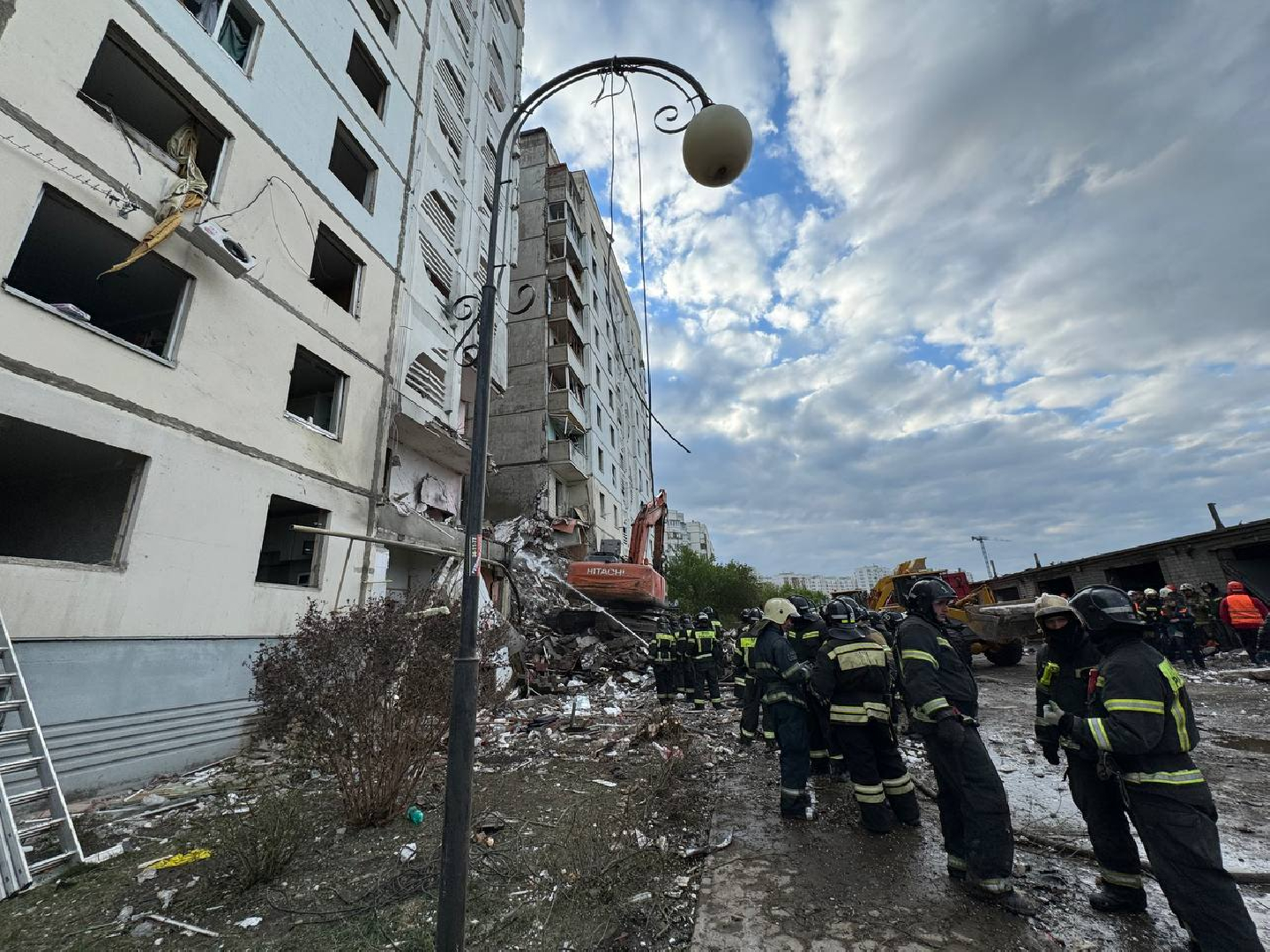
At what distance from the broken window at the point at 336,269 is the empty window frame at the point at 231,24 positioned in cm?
261

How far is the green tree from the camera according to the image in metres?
32.7

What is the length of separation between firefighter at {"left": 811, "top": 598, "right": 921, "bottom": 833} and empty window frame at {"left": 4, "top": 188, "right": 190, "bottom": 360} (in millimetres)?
Result: 8471

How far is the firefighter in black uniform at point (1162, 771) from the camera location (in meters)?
2.32

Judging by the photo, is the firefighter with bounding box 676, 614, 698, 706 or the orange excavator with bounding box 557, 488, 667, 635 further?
the orange excavator with bounding box 557, 488, 667, 635

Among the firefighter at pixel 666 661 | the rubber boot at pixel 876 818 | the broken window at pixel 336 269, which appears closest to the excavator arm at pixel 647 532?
the firefighter at pixel 666 661

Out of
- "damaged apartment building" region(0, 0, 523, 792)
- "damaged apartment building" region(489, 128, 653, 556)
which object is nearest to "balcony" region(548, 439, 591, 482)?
"damaged apartment building" region(489, 128, 653, 556)

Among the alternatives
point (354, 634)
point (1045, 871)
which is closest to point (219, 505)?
point (354, 634)

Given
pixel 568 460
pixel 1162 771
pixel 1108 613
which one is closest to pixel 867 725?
pixel 1162 771

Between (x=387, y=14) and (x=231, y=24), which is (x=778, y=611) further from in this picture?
(x=387, y=14)

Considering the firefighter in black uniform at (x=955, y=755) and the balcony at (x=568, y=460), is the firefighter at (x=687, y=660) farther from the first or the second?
the balcony at (x=568, y=460)

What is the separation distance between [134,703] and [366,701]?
3.61 meters

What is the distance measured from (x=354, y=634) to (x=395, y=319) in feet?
28.6

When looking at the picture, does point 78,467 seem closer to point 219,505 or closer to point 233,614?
point 219,505

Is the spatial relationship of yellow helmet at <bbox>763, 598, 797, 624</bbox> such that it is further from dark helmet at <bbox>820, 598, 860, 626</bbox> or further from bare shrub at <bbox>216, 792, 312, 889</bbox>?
bare shrub at <bbox>216, 792, 312, 889</bbox>
